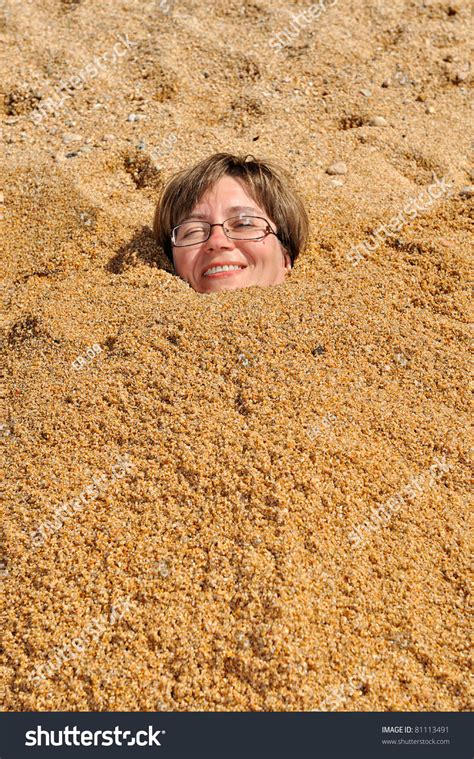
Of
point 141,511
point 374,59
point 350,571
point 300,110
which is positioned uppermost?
point 374,59

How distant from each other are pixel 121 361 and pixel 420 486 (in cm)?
118

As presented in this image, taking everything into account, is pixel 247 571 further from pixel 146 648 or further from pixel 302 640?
pixel 146 648

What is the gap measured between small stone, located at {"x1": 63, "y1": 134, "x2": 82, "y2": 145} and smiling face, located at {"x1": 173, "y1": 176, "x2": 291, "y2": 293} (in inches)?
50.6

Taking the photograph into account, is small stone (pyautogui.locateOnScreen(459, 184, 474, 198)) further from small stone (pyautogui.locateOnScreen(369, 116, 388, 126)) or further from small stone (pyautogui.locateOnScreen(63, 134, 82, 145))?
small stone (pyautogui.locateOnScreen(63, 134, 82, 145))

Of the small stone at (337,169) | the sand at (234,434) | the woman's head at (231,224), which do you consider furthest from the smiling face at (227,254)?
the small stone at (337,169)

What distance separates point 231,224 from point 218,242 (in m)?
0.17

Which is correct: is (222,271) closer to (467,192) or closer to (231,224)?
(231,224)

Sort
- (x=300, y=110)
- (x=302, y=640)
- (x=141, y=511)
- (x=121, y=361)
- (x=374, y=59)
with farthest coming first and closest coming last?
(x=374, y=59), (x=300, y=110), (x=121, y=361), (x=141, y=511), (x=302, y=640)

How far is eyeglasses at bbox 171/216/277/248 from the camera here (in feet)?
9.34

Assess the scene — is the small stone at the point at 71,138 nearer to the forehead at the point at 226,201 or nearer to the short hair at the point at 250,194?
the short hair at the point at 250,194

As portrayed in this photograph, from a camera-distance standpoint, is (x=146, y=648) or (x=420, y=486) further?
(x=420, y=486)

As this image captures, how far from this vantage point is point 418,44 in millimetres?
4340

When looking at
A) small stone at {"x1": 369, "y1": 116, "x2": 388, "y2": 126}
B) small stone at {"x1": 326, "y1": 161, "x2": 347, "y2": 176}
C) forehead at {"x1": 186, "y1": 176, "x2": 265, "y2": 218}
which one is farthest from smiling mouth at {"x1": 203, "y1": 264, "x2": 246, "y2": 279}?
small stone at {"x1": 369, "y1": 116, "x2": 388, "y2": 126}

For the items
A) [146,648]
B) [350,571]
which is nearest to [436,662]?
[350,571]
